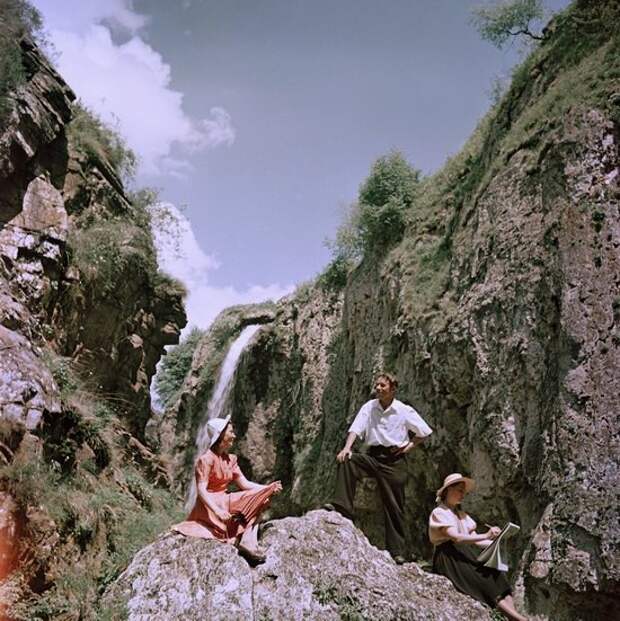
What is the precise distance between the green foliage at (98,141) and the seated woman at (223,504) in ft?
34.2

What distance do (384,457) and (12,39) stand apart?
1074cm

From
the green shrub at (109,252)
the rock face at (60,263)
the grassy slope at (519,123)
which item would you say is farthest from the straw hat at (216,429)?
the green shrub at (109,252)

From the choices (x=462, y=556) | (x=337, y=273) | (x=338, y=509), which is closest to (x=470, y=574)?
(x=462, y=556)

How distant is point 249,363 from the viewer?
77.8 ft

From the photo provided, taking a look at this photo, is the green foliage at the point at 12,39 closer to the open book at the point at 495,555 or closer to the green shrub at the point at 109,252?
the green shrub at the point at 109,252

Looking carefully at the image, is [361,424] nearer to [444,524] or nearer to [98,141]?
[444,524]

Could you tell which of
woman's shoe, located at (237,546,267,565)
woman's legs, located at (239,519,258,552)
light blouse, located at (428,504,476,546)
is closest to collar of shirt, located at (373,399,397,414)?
light blouse, located at (428,504,476,546)

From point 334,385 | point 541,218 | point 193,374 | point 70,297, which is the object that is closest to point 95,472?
point 70,297

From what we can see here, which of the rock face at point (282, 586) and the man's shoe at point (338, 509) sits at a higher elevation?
the man's shoe at point (338, 509)

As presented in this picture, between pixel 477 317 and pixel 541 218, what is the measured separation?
191cm

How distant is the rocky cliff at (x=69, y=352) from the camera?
7.16 m

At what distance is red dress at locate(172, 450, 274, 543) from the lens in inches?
247

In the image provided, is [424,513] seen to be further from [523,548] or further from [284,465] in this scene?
[284,465]

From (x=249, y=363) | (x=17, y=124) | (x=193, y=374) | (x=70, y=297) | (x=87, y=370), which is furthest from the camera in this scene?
(x=193, y=374)
